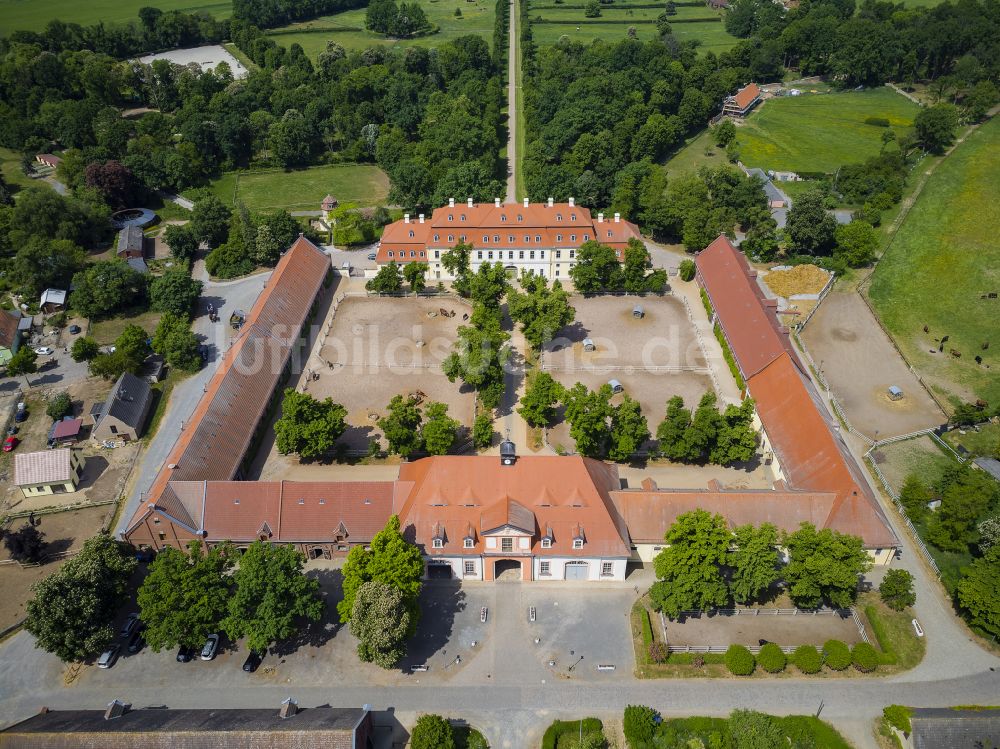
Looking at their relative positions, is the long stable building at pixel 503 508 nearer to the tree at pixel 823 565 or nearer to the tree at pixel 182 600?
the tree at pixel 823 565

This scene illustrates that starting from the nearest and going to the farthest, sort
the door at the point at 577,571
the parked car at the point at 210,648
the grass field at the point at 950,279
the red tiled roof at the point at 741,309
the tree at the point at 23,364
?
the parked car at the point at 210,648 → the door at the point at 577,571 → the red tiled roof at the point at 741,309 → the tree at the point at 23,364 → the grass field at the point at 950,279

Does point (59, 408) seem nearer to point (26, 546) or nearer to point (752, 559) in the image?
point (26, 546)

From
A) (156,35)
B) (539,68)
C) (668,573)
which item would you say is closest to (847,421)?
(668,573)

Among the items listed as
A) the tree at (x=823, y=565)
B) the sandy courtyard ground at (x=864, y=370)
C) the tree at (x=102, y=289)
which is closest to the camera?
the tree at (x=823, y=565)

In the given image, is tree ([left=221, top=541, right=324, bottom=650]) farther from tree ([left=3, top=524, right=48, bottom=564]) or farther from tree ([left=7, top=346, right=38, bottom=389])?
tree ([left=7, top=346, right=38, bottom=389])

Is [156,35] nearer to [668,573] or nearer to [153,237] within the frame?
[153,237]

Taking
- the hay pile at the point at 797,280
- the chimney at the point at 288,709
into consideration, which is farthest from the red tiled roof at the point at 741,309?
the chimney at the point at 288,709

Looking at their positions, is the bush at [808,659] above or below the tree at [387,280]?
below
